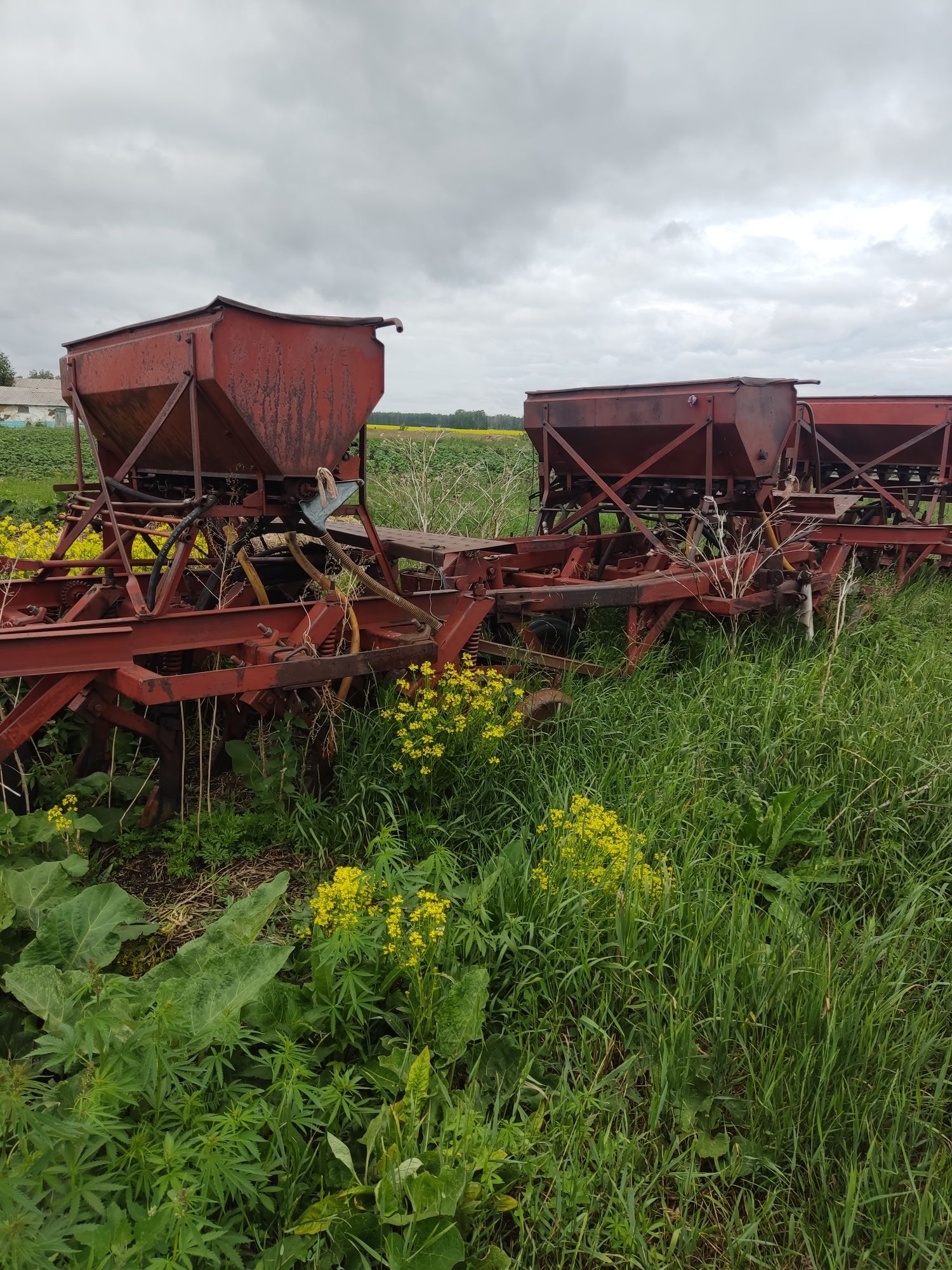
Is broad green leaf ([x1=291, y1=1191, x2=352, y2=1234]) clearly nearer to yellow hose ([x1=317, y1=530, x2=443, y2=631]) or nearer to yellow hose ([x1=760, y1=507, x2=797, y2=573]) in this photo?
yellow hose ([x1=317, y1=530, x2=443, y2=631])

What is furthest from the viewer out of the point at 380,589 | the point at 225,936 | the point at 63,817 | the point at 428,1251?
the point at 380,589

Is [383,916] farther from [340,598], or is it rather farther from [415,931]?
[340,598]

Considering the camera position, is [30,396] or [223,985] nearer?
[223,985]

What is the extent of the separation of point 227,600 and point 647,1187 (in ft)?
10.7

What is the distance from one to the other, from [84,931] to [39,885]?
1.12 ft

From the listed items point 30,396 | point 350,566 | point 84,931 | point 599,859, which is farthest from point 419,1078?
point 30,396

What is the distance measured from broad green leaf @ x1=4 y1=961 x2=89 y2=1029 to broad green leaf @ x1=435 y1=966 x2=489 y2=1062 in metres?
1.05

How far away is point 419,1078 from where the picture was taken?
87.0 inches

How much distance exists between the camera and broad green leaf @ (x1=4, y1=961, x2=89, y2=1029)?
7.45 ft

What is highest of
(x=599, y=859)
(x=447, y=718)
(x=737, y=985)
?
(x=447, y=718)

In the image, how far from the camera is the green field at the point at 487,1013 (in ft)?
6.29

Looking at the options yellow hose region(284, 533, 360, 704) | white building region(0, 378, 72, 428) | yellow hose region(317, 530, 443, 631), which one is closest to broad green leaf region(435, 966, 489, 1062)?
yellow hose region(284, 533, 360, 704)

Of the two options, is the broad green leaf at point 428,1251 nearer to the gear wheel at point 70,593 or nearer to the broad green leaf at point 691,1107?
the broad green leaf at point 691,1107

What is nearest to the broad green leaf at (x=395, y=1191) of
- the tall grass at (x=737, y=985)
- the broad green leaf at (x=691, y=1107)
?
the tall grass at (x=737, y=985)
